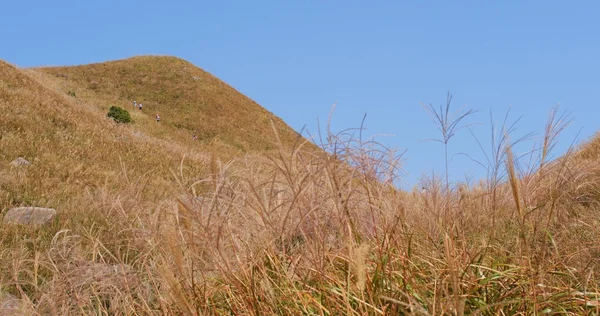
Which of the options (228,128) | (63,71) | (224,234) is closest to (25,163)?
(224,234)

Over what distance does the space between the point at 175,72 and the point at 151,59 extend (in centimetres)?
450

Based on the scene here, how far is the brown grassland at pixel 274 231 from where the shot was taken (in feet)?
9.75

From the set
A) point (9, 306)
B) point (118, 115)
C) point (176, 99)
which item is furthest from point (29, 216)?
point (176, 99)

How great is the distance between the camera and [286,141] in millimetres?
41625

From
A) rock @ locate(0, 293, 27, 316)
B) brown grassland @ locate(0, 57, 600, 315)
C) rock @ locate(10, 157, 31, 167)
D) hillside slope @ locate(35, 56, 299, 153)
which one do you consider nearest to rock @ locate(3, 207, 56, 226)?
brown grassland @ locate(0, 57, 600, 315)

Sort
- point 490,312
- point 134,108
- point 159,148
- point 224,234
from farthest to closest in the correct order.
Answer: point 134,108
point 159,148
point 224,234
point 490,312

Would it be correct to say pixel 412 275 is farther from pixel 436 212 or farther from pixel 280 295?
pixel 436 212

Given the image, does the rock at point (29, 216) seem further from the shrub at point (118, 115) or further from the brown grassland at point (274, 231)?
the shrub at point (118, 115)

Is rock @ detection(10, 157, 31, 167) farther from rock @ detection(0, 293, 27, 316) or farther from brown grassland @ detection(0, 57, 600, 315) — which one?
rock @ detection(0, 293, 27, 316)

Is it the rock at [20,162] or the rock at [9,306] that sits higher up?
the rock at [20,162]

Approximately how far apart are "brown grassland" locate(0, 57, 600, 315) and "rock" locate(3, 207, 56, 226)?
0.66 ft

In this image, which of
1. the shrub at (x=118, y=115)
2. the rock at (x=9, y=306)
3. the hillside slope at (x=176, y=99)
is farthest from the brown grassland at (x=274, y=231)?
the hillside slope at (x=176, y=99)

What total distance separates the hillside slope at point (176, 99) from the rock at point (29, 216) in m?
23.7

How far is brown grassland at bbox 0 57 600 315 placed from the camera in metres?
2.97
